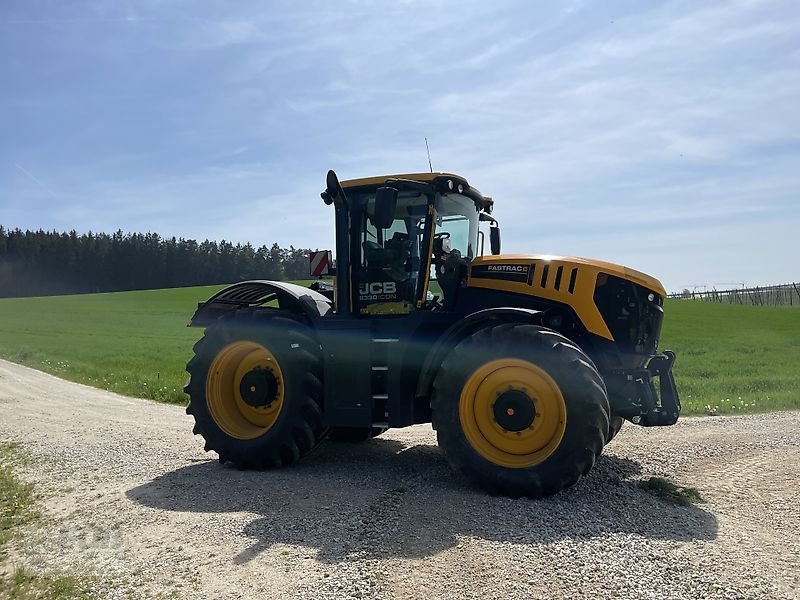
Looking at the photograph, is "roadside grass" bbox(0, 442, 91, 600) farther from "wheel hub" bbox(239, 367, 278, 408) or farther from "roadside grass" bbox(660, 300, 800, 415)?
"roadside grass" bbox(660, 300, 800, 415)

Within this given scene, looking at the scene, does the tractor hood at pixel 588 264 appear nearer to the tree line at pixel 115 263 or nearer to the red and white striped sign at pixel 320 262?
the red and white striped sign at pixel 320 262

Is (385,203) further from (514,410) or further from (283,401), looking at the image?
(283,401)

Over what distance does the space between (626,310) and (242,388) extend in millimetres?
4576

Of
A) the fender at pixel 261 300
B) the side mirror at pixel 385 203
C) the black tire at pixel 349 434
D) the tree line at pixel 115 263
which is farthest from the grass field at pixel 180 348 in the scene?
the tree line at pixel 115 263

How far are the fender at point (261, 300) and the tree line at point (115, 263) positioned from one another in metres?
78.4

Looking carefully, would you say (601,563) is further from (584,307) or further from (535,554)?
(584,307)

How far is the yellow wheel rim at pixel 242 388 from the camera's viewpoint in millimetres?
8281

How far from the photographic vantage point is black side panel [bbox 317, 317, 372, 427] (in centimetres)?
770

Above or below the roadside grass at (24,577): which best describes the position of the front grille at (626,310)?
above

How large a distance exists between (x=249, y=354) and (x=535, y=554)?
4.68 meters

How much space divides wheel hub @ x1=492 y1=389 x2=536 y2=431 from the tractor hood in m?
1.51

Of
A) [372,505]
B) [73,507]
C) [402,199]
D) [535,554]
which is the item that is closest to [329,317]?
[402,199]

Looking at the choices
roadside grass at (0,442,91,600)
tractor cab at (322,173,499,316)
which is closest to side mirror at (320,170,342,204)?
tractor cab at (322,173,499,316)

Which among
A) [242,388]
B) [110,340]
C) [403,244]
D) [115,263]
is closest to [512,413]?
[403,244]
